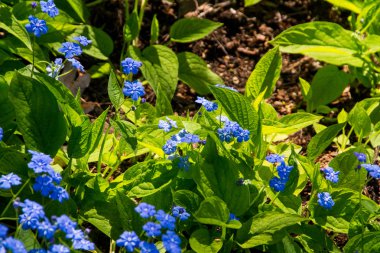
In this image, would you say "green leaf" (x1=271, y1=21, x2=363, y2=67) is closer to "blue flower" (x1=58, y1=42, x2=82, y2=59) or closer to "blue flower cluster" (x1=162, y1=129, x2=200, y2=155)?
"blue flower cluster" (x1=162, y1=129, x2=200, y2=155)

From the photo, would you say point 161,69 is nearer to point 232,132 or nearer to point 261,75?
point 261,75

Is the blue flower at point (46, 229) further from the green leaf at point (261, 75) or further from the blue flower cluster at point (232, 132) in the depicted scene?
the green leaf at point (261, 75)

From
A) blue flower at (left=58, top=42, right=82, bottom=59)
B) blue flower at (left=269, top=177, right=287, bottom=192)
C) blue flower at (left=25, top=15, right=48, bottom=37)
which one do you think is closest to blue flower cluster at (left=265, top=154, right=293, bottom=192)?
blue flower at (left=269, top=177, right=287, bottom=192)

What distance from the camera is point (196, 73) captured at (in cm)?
373

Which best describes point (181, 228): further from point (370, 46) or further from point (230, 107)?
point (370, 46)

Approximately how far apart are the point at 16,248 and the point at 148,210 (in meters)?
0.43

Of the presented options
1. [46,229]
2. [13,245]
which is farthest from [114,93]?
[13,245]

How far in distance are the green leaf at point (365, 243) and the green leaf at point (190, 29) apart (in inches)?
55.6

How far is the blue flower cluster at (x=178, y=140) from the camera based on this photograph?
2.63 m

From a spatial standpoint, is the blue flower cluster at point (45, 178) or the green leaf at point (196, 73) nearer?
the blue flower cluster at point (45, 178)

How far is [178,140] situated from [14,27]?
92 centimetres

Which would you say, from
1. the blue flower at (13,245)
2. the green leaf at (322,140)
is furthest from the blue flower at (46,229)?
the green leaf at (322,140)

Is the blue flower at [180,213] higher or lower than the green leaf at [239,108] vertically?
lower

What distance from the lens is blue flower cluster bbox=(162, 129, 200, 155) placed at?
8.63 ft
